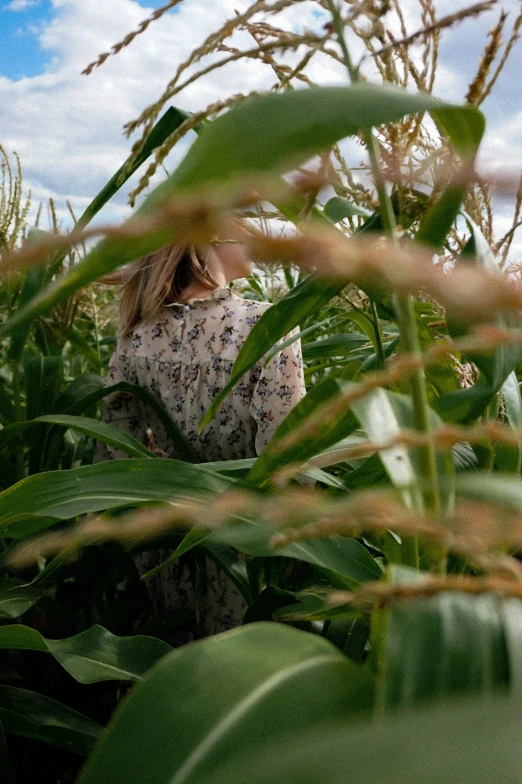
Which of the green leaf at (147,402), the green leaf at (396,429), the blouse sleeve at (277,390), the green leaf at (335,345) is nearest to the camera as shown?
the green leaf at (396,429)

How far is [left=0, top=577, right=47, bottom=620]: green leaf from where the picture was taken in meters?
0.95

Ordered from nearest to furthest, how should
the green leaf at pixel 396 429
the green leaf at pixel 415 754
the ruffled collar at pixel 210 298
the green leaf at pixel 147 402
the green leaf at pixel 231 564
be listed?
1. the green leaf at pixel 415 754
2. the green leaf at pixel 396 429
3. the green leaf at pixel 231 564
4. the green leaf at pixel 147 402
5. the ruffled collar at pixel 210 298

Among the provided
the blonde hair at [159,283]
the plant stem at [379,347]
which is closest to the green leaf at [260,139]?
the plant stem at [379,347]

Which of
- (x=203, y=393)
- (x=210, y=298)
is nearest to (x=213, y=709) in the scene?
(x=203, y=393)

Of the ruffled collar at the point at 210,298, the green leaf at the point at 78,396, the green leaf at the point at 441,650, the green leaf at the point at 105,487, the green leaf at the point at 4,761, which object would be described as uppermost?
the ruffled collar at the point at 210,298

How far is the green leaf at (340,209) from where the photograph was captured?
777mm

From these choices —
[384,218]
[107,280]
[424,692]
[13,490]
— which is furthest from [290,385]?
[424,692]

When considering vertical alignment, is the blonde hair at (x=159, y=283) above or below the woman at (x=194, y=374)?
above

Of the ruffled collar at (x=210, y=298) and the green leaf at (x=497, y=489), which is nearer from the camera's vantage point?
the green leaf at (x=497, y=489)

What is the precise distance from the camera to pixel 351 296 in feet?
4.04

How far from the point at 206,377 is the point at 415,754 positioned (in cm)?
155

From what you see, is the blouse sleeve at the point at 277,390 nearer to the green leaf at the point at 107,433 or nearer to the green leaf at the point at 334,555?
the green leaf at the point at 107,433

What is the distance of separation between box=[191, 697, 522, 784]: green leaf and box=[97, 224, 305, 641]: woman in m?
1.37

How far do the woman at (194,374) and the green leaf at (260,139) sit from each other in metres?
1.26
